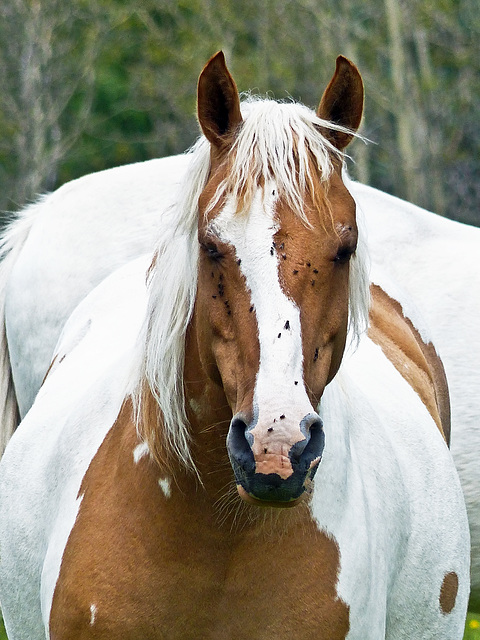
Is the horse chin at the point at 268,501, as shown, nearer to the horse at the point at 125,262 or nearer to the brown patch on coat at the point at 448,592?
the brown patch on coat at the point at 448,592

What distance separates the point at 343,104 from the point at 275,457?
0.97m

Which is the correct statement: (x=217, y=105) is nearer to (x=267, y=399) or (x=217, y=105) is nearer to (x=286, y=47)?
(x=267, y=399)

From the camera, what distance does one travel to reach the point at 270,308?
2.29 metres

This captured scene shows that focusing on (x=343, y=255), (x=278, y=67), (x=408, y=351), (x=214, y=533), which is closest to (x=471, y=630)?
(x=408, y=351)

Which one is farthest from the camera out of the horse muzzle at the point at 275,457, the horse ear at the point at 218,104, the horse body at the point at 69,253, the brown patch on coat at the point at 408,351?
the horse body at the point at 69,253

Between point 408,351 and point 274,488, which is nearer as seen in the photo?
point 274,488

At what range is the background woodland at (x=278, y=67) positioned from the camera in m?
16.3

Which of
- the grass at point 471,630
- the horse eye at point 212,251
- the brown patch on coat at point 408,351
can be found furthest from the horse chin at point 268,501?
the grass at point 471,630

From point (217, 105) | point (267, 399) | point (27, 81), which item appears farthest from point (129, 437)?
point (27, 81)

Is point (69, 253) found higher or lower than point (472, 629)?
higher

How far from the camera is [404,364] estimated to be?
12.6 feet

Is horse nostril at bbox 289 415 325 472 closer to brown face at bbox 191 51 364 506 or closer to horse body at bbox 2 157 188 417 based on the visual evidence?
brown face at bbox 191 51 364 506

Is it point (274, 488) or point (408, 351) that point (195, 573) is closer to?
point (274, 488)

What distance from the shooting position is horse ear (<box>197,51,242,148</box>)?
2.55m
